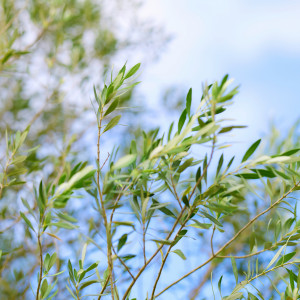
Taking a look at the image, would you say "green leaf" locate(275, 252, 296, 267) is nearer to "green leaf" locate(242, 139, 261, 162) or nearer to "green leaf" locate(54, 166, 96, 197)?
"green leaf" locate(242, 139, 261, 162)

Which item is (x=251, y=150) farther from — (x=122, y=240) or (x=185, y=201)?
(x=122, y=240)

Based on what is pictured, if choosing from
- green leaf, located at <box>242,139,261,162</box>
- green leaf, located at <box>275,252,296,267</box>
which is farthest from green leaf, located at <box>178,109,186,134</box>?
green leaf, located at <box>275,252,296,267</box>

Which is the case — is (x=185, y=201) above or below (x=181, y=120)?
A: below

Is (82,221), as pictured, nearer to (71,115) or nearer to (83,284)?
(71,115)

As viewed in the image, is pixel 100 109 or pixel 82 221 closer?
pixel 100 109

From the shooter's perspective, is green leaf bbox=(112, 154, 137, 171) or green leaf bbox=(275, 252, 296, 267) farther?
green leaf bbox=(275, 252, 296, 267)

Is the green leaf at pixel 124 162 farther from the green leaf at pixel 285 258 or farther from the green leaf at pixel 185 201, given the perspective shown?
the green leaf at pixel 285 258

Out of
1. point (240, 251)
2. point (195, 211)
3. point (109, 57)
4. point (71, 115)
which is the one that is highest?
point (109, 57)

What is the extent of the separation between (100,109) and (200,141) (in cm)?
20

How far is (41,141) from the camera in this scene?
9.31 feet

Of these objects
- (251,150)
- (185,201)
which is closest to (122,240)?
(185,201)

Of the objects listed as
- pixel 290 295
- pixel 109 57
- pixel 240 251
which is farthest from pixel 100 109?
pixel 109 57

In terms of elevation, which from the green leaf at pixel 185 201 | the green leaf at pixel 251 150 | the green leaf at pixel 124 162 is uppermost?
the green leaf at pixel 251 150

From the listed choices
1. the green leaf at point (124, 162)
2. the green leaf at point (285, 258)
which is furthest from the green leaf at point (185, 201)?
the green leaf at point (285, 258)
